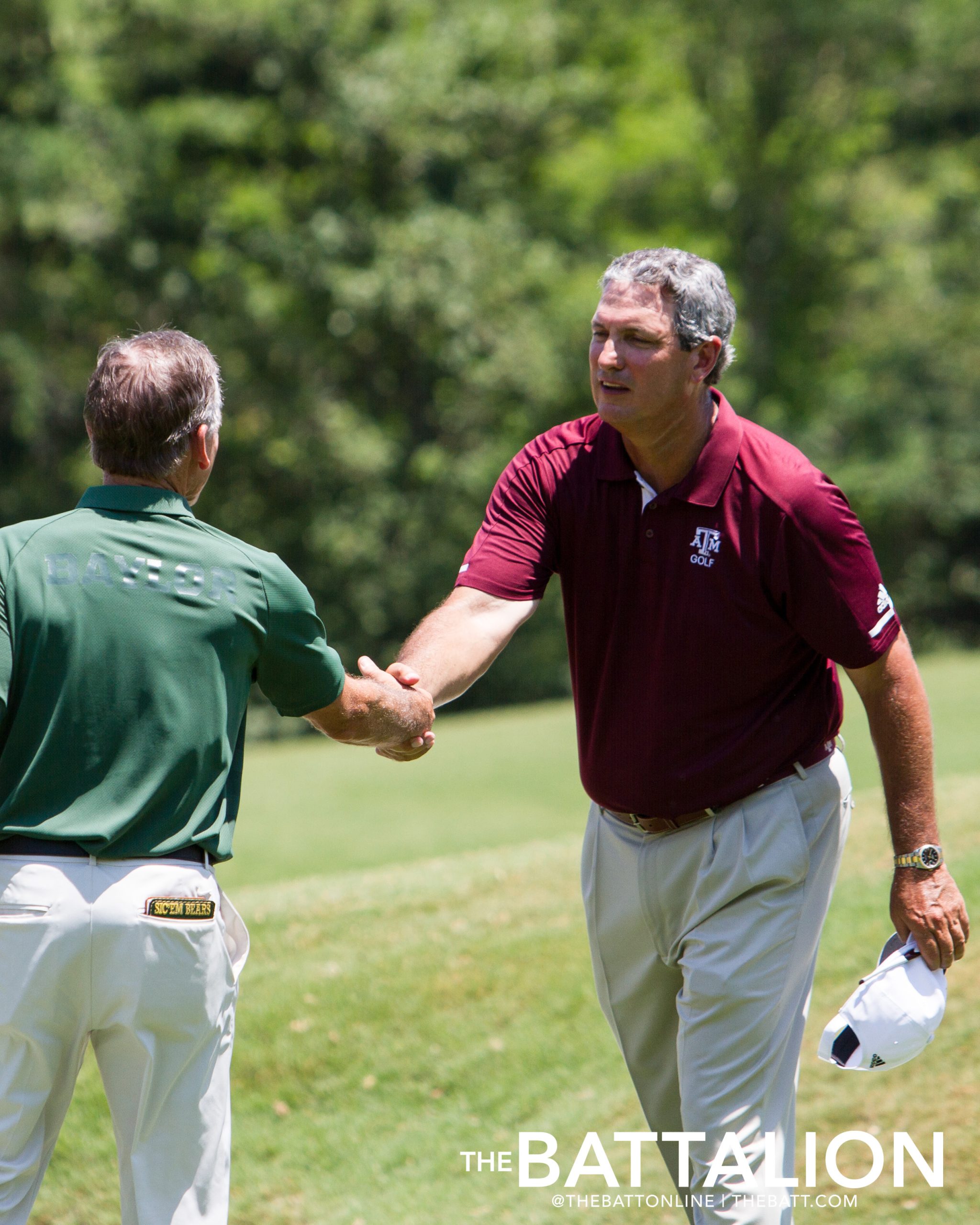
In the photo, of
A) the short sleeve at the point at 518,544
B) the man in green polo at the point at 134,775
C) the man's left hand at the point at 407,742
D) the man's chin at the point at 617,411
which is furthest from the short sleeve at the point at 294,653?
the man's chin at the point at 617,411

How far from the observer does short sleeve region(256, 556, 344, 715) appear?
2922mm

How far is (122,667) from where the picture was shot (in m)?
2.74

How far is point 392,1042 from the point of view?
5.77 metres

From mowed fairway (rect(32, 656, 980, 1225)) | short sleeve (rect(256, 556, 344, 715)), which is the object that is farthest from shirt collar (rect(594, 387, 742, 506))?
mowed fairway (rect(32, 656, 980, 1225))

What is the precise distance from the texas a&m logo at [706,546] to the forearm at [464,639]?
1.61 feet

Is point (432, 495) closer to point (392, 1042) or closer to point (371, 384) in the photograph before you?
point (371, 384)

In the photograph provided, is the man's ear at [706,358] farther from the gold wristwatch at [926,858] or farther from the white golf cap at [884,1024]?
the white golf cap at [884,1024]

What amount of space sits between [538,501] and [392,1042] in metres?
2.96

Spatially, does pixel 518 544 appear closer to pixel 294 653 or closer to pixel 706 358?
pixel 706 358

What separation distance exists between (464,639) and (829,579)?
94cm

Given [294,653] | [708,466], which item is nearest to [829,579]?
[708,466]

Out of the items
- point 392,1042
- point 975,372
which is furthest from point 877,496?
point 392,1042

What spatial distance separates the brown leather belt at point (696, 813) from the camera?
3459 millimetres

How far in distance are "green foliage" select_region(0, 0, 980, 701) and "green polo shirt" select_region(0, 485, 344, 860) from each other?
70.4 ft
